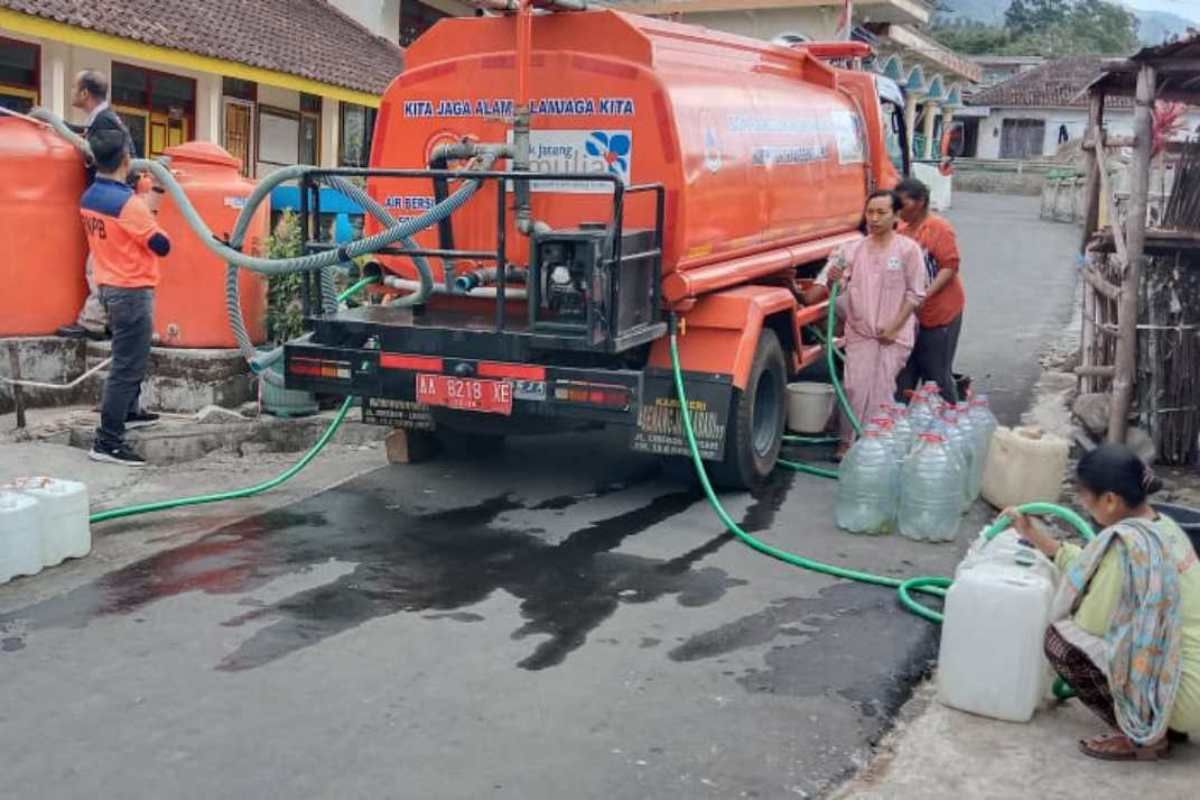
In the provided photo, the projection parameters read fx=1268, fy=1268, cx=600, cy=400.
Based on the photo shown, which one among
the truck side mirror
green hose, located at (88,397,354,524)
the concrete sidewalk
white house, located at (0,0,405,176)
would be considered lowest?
the concrete sidewalk

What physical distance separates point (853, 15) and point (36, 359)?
2835 centimetres

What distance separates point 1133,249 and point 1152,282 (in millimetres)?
671

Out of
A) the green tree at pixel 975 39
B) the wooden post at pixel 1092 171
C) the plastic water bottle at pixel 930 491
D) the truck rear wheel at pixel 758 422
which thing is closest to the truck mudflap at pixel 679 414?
the truck rear wheel at pixel 758 422

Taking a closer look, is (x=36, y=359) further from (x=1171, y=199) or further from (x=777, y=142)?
Result: (x=1171, y=199)

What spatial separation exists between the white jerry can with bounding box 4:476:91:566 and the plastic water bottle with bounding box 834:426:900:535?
3.73m

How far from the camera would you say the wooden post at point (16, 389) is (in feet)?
26.3

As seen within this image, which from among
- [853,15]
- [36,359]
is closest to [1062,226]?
[853,15]

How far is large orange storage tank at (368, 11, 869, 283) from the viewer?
6621 mm

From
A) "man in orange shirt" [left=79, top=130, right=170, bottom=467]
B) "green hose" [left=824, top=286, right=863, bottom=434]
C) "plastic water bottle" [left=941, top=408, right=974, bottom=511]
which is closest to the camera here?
"plastic water bottle" [left=941, top=408, right=974, bottom=511]

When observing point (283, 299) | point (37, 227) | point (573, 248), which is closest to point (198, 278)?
point (283, 299)

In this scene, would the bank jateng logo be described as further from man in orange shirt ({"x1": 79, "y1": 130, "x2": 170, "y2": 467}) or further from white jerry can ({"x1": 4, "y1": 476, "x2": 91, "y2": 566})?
white jerry can ({"x1": 4, "y1": 476, "x2": 91, "y2": 566})

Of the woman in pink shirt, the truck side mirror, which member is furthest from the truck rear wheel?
the truck side mirror

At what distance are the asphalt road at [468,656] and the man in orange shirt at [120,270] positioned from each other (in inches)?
55.1

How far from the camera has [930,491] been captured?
6.46 meters
